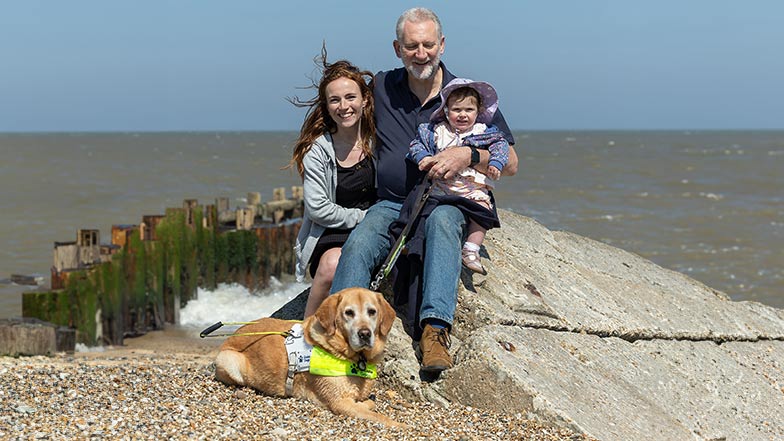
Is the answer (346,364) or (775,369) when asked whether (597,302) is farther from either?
(346,364)

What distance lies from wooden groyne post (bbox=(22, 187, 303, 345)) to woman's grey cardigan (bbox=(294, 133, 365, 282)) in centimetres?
690

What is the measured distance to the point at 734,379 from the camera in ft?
25.4

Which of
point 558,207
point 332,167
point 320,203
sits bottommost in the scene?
point 558,207

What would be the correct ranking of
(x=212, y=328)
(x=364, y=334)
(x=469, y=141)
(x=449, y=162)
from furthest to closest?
(x=469, y=141) → (x=449, y=162) → (x=212, y=328) → (x=364, y=334)

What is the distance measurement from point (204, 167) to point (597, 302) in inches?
2056

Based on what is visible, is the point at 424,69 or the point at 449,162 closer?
the point at 449,162

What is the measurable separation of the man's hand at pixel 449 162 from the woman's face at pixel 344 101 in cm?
70

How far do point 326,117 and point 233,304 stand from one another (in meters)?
10.5

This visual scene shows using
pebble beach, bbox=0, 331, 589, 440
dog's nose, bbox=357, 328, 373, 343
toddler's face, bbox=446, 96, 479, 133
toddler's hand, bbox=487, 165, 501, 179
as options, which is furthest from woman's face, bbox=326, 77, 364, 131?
pebble beach, bbox=0, 331, 589, 440

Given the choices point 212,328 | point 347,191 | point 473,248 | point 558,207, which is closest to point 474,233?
point 473,248

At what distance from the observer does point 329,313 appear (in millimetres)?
5801

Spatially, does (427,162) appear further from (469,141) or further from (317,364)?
(317,364)

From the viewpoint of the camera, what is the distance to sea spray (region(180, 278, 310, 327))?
16.1 metres

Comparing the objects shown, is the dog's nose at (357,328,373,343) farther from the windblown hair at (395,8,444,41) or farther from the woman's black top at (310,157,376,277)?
the windblown hair at (395,8,444,41)
